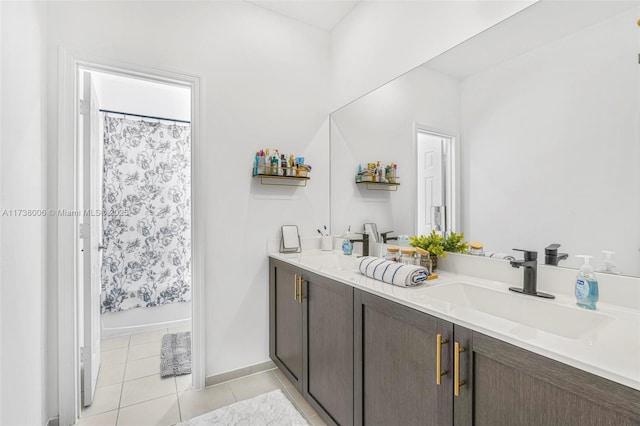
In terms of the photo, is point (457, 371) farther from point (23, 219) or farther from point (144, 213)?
point (144, 213)

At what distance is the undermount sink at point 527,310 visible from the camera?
3.26ft

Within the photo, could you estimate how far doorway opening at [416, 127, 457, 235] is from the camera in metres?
1.66

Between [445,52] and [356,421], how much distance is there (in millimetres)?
1903

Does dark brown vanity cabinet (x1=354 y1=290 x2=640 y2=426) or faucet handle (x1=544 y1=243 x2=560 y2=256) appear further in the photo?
faucet handle (x1=544 y1=243 x2=560 y2=256)

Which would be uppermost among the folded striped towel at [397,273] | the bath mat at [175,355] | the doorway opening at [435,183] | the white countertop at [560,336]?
the doorway opening at [435,183]

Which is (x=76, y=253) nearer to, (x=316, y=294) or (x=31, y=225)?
(x=31, y=225)

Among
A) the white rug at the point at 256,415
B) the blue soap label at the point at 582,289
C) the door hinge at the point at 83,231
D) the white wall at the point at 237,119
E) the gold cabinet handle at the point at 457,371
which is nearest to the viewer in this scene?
the gold cabinet handle at the point at 457,371

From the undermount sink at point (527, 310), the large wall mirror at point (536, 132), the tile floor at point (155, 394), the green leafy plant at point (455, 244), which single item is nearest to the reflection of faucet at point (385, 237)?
the large wall mirror at point (536, 132)

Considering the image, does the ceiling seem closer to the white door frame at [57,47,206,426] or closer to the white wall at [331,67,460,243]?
the white wall at [331,67,460,243]

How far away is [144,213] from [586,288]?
3417 mm

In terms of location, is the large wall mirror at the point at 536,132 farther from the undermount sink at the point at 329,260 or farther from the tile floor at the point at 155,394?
the tile floor at the point at 155,394

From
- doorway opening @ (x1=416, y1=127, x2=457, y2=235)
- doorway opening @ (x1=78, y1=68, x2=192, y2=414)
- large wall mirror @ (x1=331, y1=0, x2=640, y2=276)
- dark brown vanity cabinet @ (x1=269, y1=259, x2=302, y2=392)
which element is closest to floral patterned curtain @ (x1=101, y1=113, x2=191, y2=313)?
doorway opening @ (x1=78, y1=68, x2=192, y2=414)

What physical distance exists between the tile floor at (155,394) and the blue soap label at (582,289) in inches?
56.8

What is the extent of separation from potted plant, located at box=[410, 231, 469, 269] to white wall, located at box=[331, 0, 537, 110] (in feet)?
3.33
